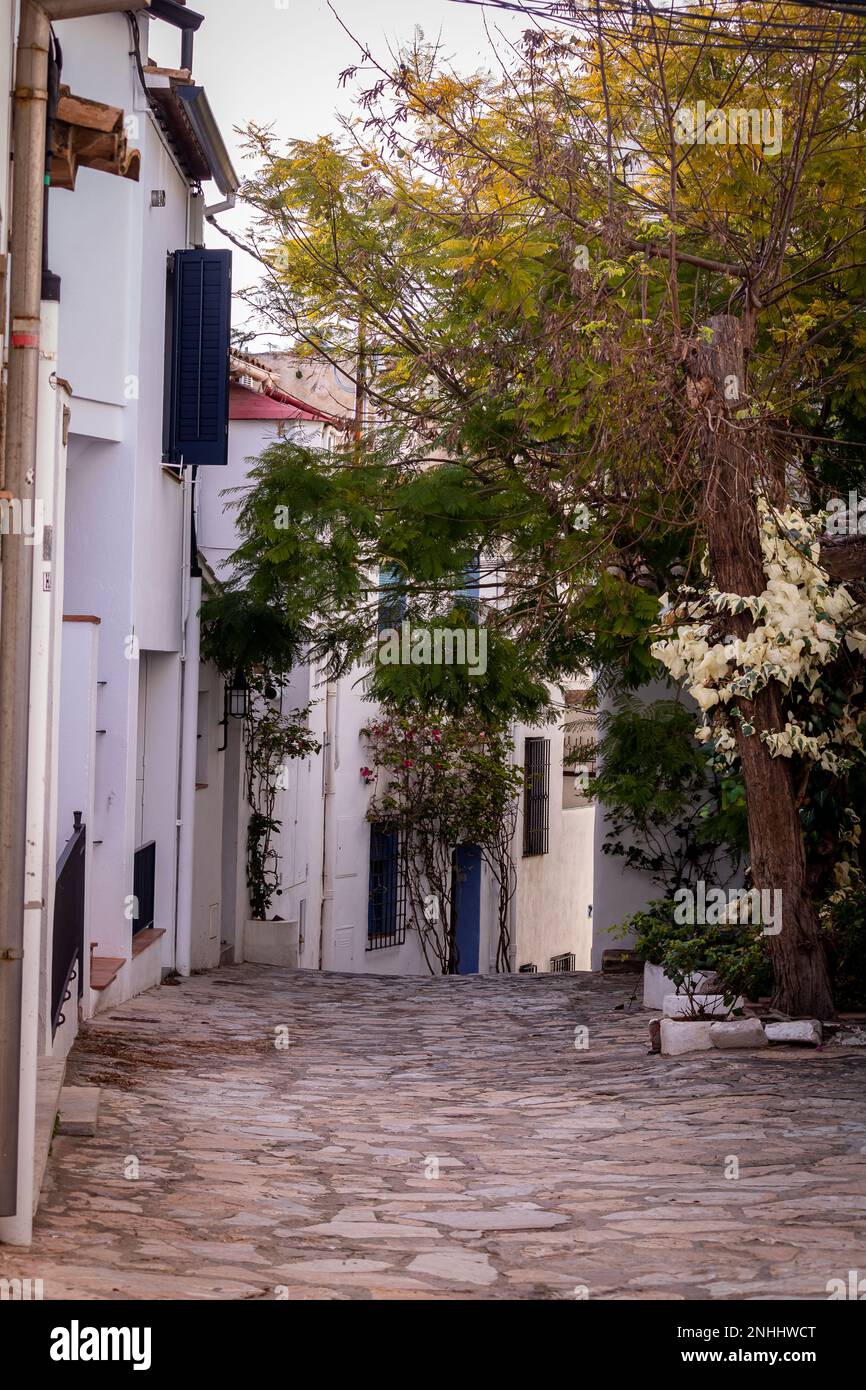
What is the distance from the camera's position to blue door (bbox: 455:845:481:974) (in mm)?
23641

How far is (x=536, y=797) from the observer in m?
25.6

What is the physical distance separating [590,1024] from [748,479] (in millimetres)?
4967

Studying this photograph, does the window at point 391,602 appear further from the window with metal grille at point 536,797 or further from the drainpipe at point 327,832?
the window with metal grille at point 536,797

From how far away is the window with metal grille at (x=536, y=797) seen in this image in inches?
989

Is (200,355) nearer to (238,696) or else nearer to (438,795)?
(238,696)

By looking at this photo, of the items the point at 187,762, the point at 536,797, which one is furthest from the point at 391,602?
the point at 536,797

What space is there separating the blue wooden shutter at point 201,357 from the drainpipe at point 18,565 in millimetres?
8185

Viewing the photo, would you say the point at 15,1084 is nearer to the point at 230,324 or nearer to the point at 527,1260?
the point at 527,1260

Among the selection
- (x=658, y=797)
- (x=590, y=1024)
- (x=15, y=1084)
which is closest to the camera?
(x=15, y=1084)

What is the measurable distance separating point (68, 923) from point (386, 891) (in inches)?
550

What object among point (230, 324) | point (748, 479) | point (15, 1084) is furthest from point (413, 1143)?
point (230, 324)

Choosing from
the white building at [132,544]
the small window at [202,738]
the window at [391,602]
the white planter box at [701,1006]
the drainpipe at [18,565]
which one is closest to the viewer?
the drainpipe at [18,565]

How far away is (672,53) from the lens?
408 inches

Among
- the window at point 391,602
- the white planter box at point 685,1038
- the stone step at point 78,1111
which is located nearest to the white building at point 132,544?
the stone step at point 78,1111
